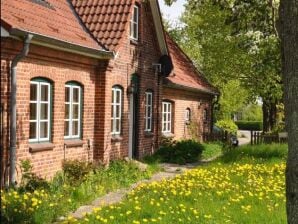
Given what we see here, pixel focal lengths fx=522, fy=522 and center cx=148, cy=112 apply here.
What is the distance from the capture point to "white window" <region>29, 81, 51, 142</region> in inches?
451

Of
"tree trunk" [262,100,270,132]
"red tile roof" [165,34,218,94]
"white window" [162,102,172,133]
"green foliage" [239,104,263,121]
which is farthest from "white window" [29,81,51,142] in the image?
"green foliage" [239,104,263,121]

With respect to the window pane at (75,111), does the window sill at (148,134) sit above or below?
below

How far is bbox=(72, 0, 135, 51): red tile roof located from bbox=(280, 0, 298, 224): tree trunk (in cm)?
950

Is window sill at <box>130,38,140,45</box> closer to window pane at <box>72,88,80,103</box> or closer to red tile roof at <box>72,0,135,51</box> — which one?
red tile roof at <box>72,0,135,51</box>

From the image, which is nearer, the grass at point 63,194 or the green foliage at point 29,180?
the grass at point 63,194

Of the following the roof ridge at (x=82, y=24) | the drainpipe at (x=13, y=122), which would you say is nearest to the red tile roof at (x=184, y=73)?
the roof ridge at (x=82, y=24)

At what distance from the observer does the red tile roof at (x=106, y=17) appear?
50.8 ft

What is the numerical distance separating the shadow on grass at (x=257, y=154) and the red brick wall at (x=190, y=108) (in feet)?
13.5

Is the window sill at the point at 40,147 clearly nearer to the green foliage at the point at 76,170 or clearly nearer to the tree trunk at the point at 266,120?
the green foliage at the point at 76,170

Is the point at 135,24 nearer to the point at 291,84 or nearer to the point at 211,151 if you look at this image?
the point at 211,151

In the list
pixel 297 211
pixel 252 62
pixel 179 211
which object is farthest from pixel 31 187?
pixel 252 62

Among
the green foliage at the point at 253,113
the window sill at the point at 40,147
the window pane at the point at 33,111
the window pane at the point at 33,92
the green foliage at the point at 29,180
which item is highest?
the green foliage at the point at 253,113

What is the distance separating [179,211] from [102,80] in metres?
6.53

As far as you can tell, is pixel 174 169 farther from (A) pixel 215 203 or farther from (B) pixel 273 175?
(A) pixel 215 203
